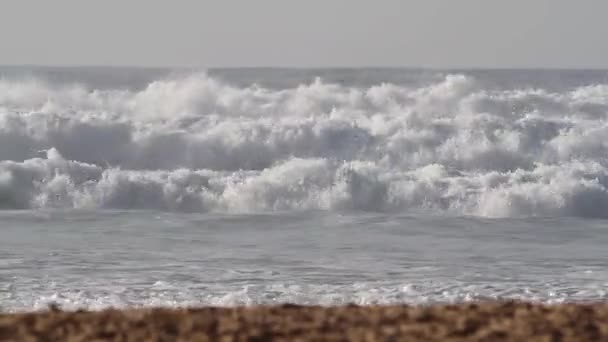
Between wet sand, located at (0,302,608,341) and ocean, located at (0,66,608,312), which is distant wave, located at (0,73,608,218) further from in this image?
wet sand, located at (0,302,608,341)

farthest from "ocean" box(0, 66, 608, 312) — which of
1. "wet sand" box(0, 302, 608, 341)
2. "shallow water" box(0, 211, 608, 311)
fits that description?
"wet sand" box(0, 302, 608, 341)

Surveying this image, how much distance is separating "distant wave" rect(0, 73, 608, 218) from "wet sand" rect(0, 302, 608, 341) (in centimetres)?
888

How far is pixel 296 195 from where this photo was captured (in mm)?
16109

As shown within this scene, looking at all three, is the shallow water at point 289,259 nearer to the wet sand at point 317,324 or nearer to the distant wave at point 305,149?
the distant wave at point 305,149

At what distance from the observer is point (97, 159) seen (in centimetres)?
1970

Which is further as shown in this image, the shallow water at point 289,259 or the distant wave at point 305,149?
the distant wave at point 305,149

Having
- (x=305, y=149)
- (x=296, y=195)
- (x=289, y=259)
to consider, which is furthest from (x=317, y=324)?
(x=305, y=149)

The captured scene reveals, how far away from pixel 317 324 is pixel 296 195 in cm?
1038

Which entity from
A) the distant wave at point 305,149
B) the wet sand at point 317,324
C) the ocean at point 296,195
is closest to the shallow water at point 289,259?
the ocean at point 296,195

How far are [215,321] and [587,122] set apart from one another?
18.9 m

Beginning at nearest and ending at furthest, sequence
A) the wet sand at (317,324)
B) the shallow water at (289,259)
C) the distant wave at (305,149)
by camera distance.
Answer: the wet sand at (317,324) < the shallow water at (289,259) < the distant wave at (305,149)

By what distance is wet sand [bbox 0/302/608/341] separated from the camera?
18.0ft

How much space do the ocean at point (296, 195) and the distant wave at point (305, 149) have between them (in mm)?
46

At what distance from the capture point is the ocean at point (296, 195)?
9.23 m
